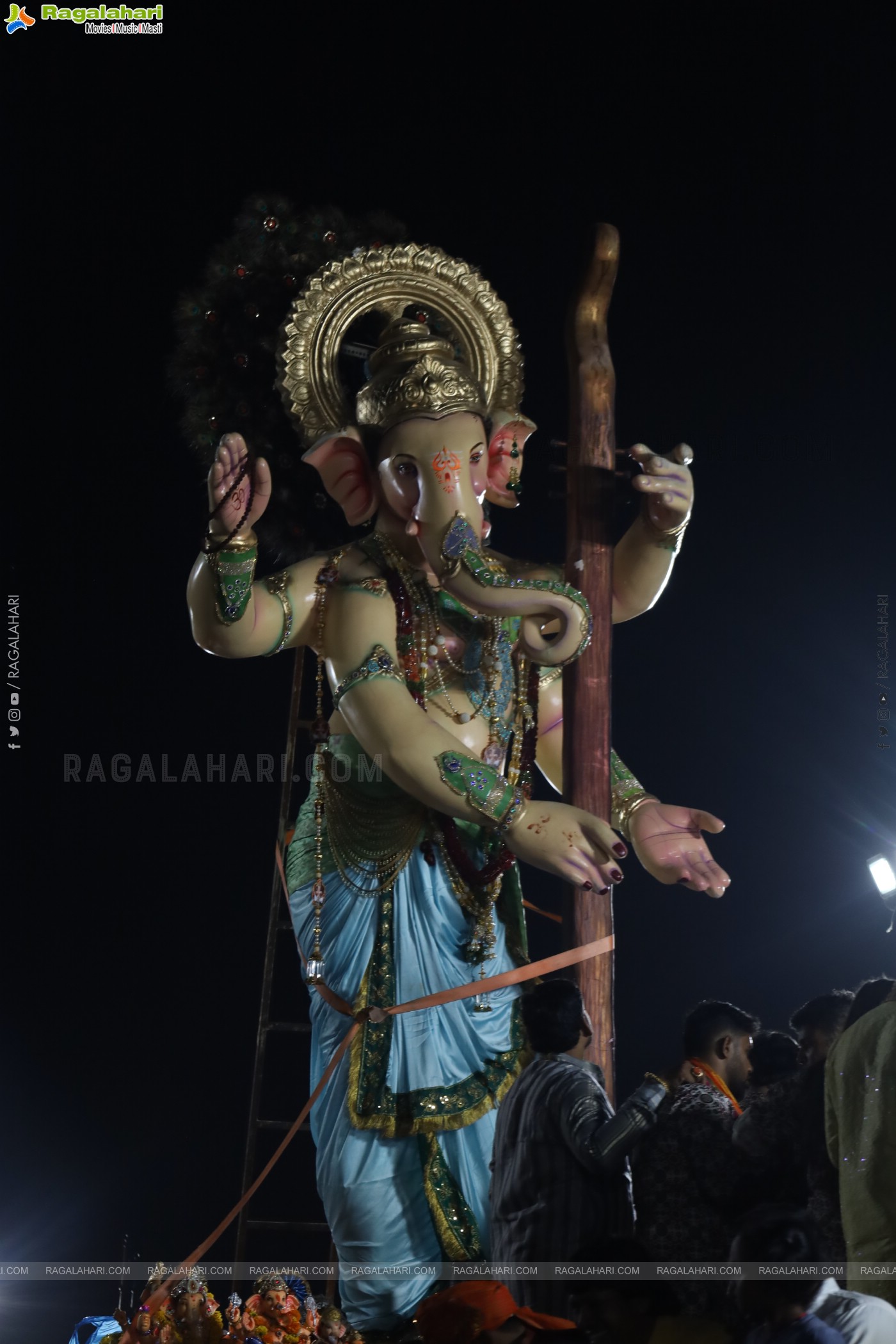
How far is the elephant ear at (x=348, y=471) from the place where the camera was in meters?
2.92

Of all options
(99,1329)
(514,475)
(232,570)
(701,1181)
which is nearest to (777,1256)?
(701,1181)

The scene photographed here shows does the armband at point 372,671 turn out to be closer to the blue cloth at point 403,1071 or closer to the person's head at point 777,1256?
the blue cloth at point 403,1071

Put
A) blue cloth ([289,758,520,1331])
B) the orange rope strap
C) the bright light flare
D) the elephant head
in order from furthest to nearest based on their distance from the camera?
the bright light flare < the elephant head < blue cloth ([289,758,520,1331]) < the orange rope strap

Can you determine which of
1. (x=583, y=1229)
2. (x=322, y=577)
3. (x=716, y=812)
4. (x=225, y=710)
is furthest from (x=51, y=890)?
(x=583, y=1229)

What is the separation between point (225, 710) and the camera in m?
3.68

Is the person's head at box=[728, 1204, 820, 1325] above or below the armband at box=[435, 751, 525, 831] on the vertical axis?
below

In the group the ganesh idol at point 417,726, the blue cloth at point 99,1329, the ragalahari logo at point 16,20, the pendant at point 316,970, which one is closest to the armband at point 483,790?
the ganesh idol at point 417,726

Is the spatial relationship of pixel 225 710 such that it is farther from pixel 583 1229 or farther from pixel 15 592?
pixel 583 1229

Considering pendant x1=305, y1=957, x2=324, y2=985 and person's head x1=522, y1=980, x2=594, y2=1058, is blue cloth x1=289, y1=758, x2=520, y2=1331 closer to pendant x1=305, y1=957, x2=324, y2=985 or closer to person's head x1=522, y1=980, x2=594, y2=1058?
pendant x1=305, y1=957, x2=324, y2=985

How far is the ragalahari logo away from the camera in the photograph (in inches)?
135

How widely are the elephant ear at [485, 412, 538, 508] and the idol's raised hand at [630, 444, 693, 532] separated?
235 millimetres

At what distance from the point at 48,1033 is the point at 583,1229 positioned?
5.56ft

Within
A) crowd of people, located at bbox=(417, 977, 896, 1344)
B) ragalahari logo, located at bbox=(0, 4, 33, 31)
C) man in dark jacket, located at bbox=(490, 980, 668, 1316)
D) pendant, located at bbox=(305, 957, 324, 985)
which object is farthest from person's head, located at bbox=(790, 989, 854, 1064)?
ragalahari logo, located at bbox=(0, 4, 33, 31)

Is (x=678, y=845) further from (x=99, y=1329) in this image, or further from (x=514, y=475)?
(x=99, y=1329)
